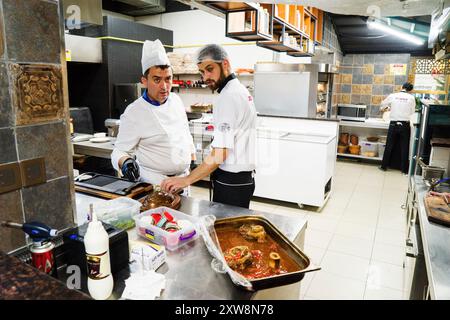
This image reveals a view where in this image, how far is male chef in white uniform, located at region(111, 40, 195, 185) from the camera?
230 cm

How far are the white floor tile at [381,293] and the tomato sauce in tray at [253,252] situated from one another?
5.28 ft

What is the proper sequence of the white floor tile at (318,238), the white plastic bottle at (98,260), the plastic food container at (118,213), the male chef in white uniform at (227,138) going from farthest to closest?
the white floor tile at (318,238), the male chef in white uniform at (227,138), the plastic food container at (118,213), the white plastic bottle at (98,260)

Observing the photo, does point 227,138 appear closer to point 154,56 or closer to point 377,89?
point 154,56

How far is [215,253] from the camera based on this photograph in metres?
1.31

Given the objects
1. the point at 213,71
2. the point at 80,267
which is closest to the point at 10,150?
the point at 80,267

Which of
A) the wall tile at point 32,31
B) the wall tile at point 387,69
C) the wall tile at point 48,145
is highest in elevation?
the wall tile at point 387,69

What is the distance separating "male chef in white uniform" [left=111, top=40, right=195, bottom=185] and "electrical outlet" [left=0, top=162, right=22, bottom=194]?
Answer: 1.04 m

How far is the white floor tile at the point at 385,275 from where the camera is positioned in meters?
2.81

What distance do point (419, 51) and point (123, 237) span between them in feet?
31.6

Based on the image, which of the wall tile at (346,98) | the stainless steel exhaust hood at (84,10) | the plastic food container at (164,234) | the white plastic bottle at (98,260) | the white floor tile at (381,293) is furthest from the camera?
the wall tile at (346,98)

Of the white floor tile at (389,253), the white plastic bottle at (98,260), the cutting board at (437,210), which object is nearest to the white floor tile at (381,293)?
the white floor tile at (389,253)

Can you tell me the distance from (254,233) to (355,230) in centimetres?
284

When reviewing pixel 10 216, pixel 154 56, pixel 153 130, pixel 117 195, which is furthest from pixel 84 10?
pixel 10 216

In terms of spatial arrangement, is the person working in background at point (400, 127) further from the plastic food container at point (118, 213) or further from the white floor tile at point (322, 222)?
the plastic food container at point (118, 213)
